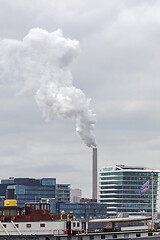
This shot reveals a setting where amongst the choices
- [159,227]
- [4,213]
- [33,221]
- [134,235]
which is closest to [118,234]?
[134,235]

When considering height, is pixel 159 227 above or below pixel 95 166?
below

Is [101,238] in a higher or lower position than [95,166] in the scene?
lower

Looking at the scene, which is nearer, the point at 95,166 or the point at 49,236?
the point at 49,236

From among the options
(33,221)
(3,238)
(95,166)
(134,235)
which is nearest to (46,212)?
(33,221)

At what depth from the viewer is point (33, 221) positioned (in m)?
61.8

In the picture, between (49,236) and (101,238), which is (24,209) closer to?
(49,236)

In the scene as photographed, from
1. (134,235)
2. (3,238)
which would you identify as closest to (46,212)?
(3,238)

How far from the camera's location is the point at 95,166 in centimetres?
19100

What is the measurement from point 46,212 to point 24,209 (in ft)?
9.50

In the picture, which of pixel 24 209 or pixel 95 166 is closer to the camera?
pixel 24 209

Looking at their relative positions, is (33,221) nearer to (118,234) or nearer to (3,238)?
(3,238)

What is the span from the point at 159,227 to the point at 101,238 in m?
8.32

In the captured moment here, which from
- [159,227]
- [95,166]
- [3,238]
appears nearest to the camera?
[3,238]

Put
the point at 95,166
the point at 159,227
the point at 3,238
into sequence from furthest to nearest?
the point at 95,166, the point at 159,227, the point at 3,238
